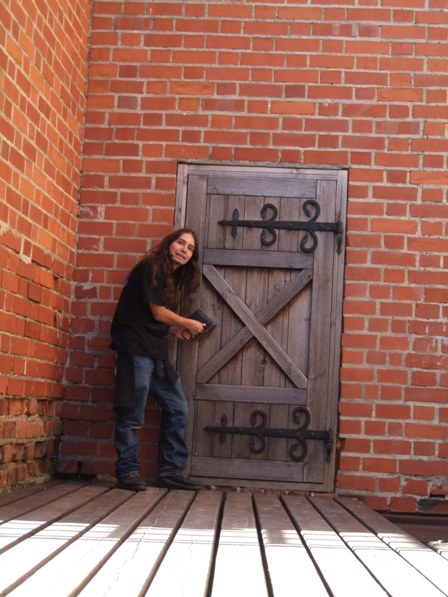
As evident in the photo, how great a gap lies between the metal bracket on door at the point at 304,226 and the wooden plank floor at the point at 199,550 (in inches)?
64.5

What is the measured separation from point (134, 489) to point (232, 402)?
868 millimetres

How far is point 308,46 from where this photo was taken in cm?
561

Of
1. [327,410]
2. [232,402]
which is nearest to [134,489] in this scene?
[232,402]

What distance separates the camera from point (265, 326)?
17.7 feet

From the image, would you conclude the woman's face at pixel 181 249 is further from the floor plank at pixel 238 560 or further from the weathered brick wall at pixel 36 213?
the floor plank at pixel 238 560

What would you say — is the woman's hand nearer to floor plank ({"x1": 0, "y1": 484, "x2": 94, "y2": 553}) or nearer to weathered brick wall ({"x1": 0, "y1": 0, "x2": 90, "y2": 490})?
weathered brick wall ({"x1": 0, "y1": 0, "x2": 90, "y2": 490})

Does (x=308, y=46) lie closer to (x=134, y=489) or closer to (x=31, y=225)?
(x=31, y=225)

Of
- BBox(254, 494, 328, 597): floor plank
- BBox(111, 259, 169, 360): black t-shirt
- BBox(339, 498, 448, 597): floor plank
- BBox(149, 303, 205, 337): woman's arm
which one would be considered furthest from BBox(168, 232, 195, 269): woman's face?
BBox(339, 498, 448, 597): floor plank

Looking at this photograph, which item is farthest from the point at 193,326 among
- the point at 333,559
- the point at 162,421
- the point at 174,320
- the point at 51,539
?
the point at 333,559

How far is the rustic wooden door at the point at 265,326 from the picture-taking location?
5.32 metres

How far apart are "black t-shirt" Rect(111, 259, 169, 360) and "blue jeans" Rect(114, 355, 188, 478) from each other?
0.24ft

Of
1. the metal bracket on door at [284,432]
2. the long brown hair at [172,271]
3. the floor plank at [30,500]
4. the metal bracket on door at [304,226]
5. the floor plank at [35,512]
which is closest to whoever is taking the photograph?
the floor plank at [35,512]

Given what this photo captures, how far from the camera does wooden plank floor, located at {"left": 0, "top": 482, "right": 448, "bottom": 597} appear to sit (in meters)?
2.35

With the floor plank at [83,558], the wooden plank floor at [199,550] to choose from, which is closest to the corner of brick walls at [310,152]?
the wooden plank floor at [199,550]
